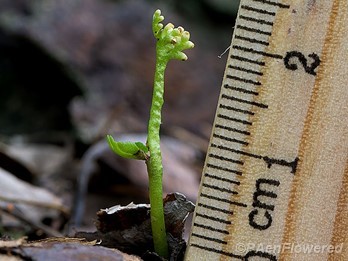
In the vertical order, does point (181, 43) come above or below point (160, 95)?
above

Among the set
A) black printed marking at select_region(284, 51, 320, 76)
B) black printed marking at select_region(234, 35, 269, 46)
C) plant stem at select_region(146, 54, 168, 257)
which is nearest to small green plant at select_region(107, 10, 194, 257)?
plant stem at select_region(146, 54, 168, 257)

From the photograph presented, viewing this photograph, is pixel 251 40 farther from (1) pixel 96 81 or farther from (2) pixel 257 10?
(1) pixel 96 81

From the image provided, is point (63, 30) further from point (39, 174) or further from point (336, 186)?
point (336, 186)

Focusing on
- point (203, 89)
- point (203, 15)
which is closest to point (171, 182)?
point (203, 89)

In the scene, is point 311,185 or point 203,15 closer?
point 311,185

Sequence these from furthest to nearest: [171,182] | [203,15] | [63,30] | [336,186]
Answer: [203,15] → [63,30] → [171,182] → [336,186]

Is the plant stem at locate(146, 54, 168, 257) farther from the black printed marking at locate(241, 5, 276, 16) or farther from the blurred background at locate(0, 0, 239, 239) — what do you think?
the blurred background at locate(0, 0, 239, 239)
